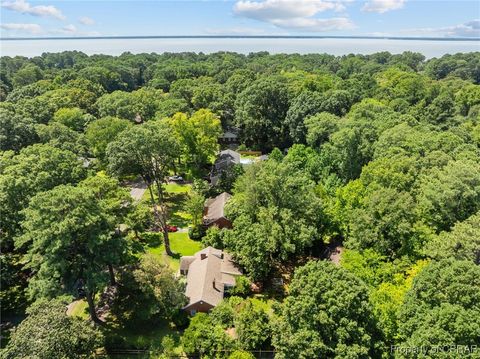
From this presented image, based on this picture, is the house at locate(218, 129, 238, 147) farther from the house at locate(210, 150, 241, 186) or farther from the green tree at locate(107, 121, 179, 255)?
the green tree at locate(107, 121, 179, 255)

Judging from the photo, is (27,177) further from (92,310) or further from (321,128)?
(321,128)

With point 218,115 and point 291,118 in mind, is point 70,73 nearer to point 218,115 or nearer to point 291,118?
point 218,115

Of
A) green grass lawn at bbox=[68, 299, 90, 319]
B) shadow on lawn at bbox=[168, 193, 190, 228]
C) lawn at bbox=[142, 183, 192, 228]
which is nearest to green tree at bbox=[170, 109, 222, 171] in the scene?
lawn at bbox=[142, 183, 192, 228]

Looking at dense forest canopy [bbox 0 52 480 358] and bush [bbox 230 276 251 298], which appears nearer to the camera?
dense forest canopy [bbox 0 52 480 358]

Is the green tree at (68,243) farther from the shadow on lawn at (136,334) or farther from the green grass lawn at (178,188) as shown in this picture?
the green grass lawn at (178,188)

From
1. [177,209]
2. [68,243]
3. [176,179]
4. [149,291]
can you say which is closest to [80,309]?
[149,291]

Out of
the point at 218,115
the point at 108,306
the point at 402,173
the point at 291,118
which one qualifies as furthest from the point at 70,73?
the point at 402,173

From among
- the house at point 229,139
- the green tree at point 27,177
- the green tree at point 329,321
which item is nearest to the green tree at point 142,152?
the green tree at point 27,177
